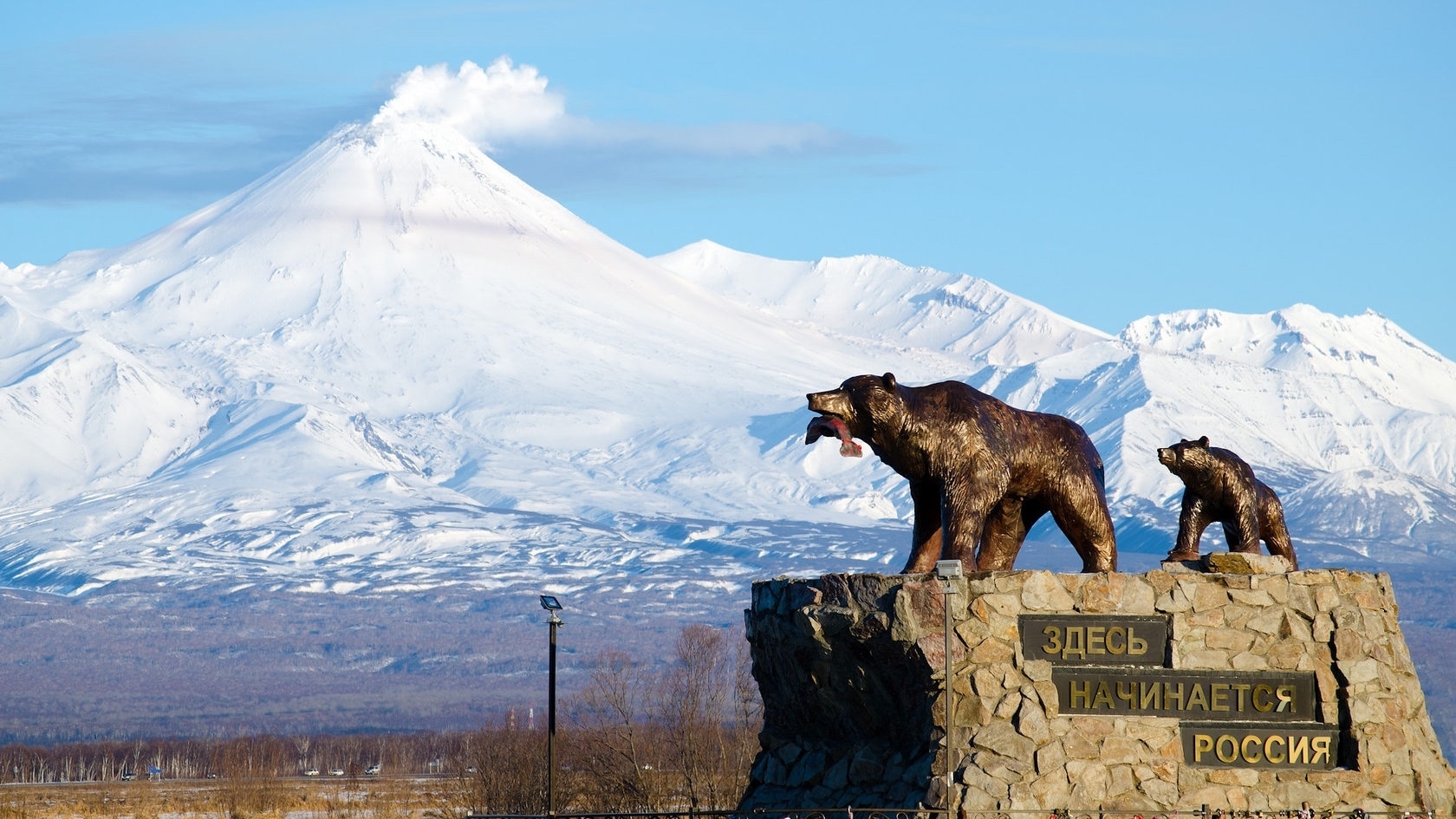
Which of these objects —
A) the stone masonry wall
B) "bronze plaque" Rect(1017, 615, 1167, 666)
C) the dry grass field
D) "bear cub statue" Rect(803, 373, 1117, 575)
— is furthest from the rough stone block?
the dry grass field

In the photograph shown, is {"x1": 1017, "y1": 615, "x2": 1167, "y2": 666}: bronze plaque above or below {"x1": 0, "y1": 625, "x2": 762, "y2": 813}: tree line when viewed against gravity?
below

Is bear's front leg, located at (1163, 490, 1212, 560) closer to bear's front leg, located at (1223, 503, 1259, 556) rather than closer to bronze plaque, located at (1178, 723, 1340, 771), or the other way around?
bear's front leg, located at (1223, 503, 1259, 556)

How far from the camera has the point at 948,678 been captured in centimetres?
2105

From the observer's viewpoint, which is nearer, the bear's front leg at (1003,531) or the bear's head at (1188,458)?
the bear's front leg at (1003,531)

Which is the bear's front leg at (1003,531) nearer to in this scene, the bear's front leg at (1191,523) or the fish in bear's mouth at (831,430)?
the fish in bear's mouth at (831,430)

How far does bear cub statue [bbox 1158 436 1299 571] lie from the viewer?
82.6 ft

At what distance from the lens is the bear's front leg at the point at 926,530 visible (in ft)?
77.5

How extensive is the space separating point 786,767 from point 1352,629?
599 centimetres

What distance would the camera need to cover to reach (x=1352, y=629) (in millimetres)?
22047

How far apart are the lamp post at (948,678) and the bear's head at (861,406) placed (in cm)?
231

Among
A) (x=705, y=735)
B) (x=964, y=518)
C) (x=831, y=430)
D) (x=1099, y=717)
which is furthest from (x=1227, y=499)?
(x=705, y=735)

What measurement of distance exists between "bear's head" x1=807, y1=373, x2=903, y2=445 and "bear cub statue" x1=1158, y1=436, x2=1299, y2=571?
368 centimetres

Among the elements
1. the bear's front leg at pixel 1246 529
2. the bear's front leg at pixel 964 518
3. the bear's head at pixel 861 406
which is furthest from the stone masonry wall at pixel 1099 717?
the bear's front leg at pixel 1246 529

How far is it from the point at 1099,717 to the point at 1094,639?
0.74 meters
